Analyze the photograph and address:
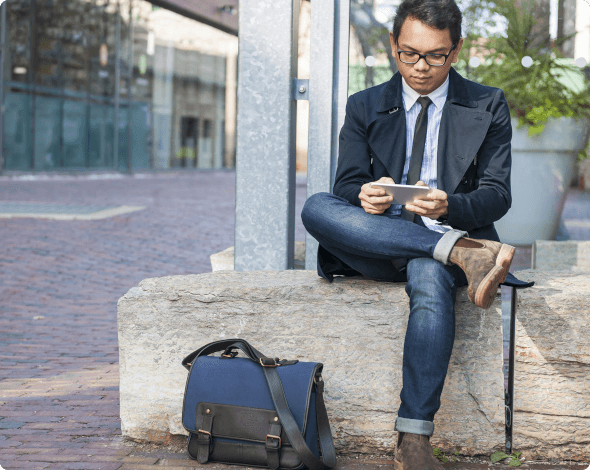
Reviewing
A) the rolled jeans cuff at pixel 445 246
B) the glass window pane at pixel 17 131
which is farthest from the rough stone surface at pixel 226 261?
the glass window pane at pixel 17 131

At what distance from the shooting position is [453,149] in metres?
2.82

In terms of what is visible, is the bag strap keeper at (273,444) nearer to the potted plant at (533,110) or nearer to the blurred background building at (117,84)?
the potted plant at (533,110)

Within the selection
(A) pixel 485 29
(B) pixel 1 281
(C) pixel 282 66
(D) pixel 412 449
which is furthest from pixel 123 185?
(D) pixel 412 449

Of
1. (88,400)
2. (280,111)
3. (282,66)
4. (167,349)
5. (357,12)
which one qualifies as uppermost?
(357,12)

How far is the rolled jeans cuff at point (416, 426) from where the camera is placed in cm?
237

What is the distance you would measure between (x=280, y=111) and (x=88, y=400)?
5.47 ft

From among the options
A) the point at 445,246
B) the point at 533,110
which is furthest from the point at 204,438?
the point at 533,110

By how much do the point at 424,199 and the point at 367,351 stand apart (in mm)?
601

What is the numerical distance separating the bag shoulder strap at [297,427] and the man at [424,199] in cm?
25

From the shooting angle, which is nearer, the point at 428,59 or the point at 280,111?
the point at 428,59

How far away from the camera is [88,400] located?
338 centimetres

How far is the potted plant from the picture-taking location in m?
6.25

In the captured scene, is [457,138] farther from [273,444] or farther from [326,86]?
[273,444]

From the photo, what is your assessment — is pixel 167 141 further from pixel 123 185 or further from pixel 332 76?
pixel 332 76
